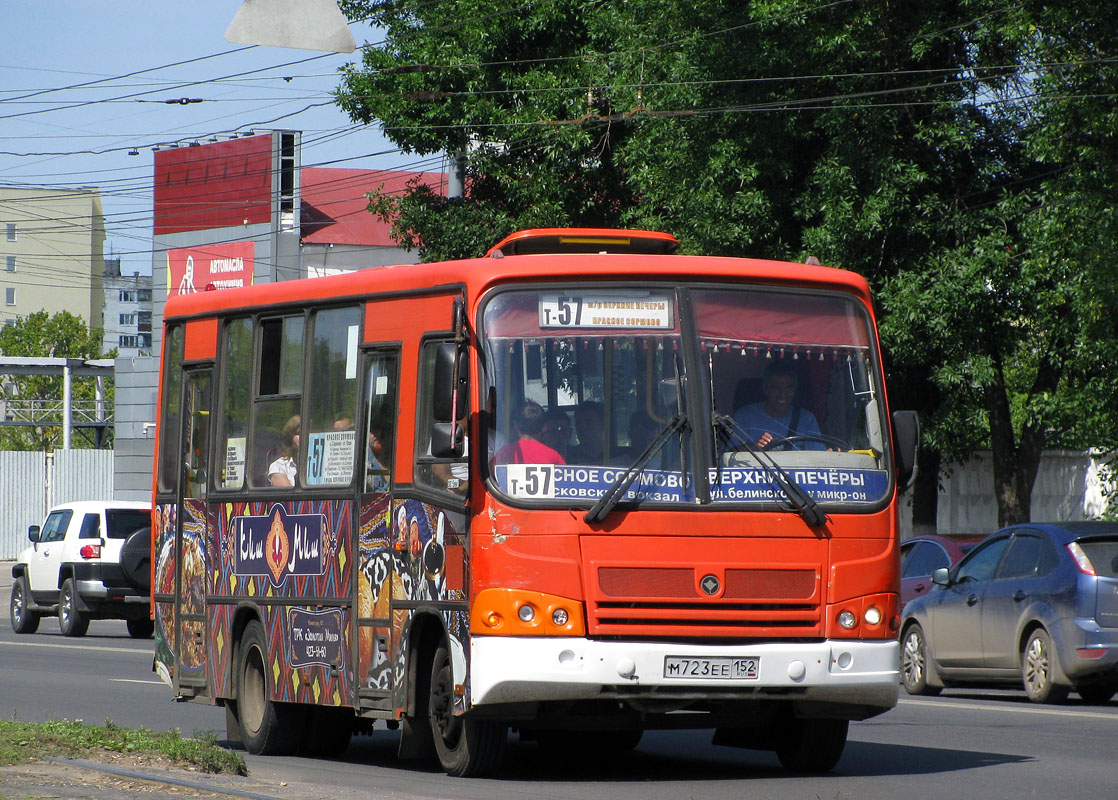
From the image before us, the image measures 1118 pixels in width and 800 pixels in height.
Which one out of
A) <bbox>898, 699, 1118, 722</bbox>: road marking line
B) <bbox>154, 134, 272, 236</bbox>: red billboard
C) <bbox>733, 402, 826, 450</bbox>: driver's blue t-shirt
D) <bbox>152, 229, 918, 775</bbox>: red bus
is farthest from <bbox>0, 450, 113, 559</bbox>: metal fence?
<bbox>733, 402, 826, 450</bbox>: driver's blue t-shirt

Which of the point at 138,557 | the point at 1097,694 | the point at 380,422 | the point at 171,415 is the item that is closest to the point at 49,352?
the point at 138,557

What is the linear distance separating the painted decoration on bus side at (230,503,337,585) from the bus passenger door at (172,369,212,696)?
0.62 m

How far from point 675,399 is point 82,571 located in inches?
752

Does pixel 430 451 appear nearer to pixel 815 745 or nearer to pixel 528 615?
pixel 528 615

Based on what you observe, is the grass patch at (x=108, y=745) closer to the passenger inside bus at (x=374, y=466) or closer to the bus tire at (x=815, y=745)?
the passenger inside bus at (x=374, y=466)

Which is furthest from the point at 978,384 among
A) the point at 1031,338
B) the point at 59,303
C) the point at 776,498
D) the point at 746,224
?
the point at 59,303

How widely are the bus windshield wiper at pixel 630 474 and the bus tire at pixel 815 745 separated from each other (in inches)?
78.6

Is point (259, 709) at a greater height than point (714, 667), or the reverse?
point (714, 667)

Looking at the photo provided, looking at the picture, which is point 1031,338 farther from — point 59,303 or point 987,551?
point 59,303

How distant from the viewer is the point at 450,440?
31.0ft

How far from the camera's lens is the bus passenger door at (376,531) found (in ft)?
33.9

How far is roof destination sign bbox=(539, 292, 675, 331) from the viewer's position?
31.9ft

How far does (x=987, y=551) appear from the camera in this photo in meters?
16.7

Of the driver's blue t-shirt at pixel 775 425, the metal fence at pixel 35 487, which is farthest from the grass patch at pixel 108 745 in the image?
the metal fence at pixel 35 487
